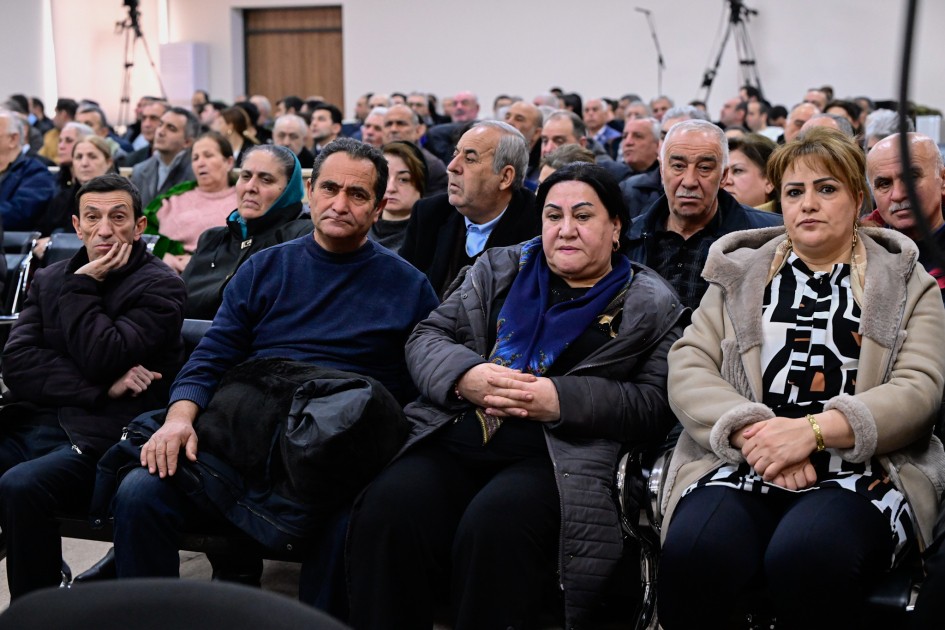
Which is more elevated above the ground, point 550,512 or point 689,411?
point 689,411

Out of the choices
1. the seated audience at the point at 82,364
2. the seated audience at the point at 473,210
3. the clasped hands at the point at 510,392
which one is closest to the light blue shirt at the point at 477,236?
the seated audience at the point at 473,210

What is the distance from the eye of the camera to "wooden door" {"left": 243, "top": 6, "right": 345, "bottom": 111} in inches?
602

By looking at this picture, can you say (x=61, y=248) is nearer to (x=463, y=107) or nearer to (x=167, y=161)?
(x=167, y=161)

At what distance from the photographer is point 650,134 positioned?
5.80m

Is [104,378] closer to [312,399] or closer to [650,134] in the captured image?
[312,399]

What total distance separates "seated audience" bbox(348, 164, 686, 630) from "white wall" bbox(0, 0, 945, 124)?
10359mm

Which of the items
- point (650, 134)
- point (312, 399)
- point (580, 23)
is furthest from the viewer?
point (580, 23)

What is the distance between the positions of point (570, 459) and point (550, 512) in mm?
124

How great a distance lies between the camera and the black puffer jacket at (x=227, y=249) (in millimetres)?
3598

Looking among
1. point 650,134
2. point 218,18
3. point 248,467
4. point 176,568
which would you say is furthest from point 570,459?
point 218,18

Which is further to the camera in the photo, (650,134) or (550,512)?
(650,134)

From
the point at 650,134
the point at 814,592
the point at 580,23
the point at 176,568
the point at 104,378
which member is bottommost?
the point at 176,568

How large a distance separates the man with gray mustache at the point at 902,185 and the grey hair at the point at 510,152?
46.4 inches

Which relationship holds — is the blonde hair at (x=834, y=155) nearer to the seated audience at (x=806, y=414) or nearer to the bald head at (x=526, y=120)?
the seated audience at (x=806, y=414)
